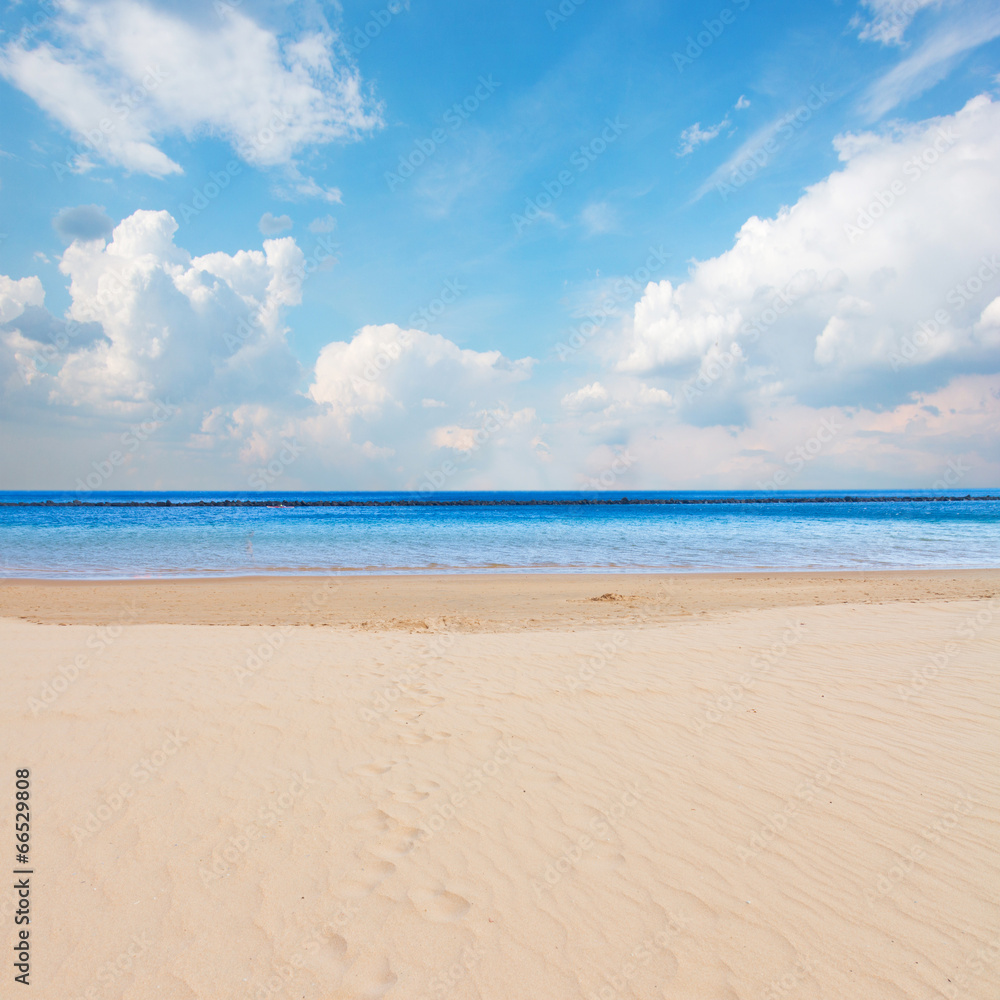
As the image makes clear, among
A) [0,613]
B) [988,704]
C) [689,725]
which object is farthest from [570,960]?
[0,613]

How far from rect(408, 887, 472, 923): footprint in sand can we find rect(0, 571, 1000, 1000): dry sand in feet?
0.04

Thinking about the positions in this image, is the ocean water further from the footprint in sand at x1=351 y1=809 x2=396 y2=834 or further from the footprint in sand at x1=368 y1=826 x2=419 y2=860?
the footprint in sand at x1=368 y1=826 x2=419 y2=860

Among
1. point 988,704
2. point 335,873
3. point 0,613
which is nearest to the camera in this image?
point 335,873

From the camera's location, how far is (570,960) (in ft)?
10.2

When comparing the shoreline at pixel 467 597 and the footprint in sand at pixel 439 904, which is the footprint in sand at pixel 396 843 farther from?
the shoreline at pixel 467 597

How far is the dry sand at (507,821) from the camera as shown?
10.1 feet

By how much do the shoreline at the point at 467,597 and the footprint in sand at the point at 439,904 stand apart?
7945 mm

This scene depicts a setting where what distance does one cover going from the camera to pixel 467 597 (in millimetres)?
15922

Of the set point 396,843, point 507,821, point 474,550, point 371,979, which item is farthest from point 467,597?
point 474,550

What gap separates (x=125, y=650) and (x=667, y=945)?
9081 millimetres

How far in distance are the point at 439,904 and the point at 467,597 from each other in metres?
12.4

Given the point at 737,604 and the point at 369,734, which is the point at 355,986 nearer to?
the point at 369,734

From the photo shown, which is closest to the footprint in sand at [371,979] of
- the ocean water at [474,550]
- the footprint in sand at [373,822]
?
the footprint in sand at [373,822]

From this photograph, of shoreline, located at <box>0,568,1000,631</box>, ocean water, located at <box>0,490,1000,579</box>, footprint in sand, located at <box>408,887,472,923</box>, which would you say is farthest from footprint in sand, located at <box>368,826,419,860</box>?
ocean water, located at <box>0,490,1000,579</box>
